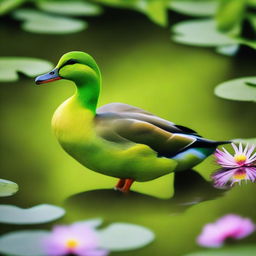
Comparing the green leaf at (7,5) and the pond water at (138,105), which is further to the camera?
the green leaf at (7,5)

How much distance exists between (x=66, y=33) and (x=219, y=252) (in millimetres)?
687

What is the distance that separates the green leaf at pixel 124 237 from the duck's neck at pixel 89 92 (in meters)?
0.14

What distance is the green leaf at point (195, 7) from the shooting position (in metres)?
1.34

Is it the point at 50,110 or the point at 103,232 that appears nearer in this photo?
the point at 103,232

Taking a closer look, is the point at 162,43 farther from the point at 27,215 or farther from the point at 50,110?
the point at 27,215

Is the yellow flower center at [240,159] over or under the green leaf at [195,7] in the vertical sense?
under

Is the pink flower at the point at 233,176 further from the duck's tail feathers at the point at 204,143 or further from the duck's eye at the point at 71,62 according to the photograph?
the duck's eye at the point at 71,62

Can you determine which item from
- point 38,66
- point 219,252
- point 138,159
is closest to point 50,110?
point 38,66

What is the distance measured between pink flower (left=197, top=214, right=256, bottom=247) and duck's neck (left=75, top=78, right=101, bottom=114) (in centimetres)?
19

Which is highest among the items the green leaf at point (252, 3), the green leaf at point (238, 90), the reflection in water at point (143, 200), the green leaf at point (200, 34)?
the green leaf at point (252, 3)

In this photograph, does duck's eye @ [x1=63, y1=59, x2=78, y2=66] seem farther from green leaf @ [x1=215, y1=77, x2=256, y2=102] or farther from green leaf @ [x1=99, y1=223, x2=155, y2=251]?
green leaf @ [x1=215, y1=77, x2=256, y2=102]

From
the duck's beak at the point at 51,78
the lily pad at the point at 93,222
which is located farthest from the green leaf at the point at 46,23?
the lily pad at the point at 93,222

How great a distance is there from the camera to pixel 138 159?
75cm

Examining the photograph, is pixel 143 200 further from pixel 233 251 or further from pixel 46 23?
pixel 46 23
